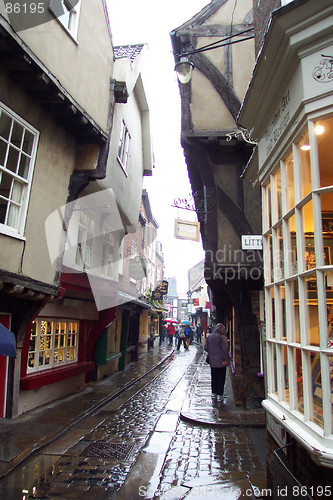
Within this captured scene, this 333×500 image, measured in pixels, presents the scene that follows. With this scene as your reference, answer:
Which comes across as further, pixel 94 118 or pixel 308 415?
pixel 94 118

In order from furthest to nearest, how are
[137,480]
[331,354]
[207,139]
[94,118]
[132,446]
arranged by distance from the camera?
[207,139] < [94,118] < [132,446] < [137,480] < [331,354]

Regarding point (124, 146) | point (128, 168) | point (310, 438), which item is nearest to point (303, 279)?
point (310, 438)

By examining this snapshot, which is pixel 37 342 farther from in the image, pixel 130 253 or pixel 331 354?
pixel 130 253

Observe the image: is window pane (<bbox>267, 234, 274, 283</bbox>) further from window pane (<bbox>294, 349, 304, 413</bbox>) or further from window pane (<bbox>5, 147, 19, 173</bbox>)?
window pane (<bbox>5, 147, 19, 173</bbox>)

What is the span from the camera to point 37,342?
27.5 feet

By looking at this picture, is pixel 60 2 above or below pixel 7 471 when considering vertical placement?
above

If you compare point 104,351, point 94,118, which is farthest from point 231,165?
point 104,351

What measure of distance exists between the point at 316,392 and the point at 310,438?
346 millimetres

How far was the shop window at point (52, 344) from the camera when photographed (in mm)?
8273

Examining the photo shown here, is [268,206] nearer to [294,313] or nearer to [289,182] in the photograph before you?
[289,182]

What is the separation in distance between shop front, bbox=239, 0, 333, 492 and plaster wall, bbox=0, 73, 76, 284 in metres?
4.03

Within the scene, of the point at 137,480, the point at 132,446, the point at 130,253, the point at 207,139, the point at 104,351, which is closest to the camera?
the point at 137,480

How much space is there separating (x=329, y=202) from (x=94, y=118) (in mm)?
6208

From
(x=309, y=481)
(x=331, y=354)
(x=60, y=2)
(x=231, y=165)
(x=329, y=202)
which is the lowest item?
(x=309, y=481)
